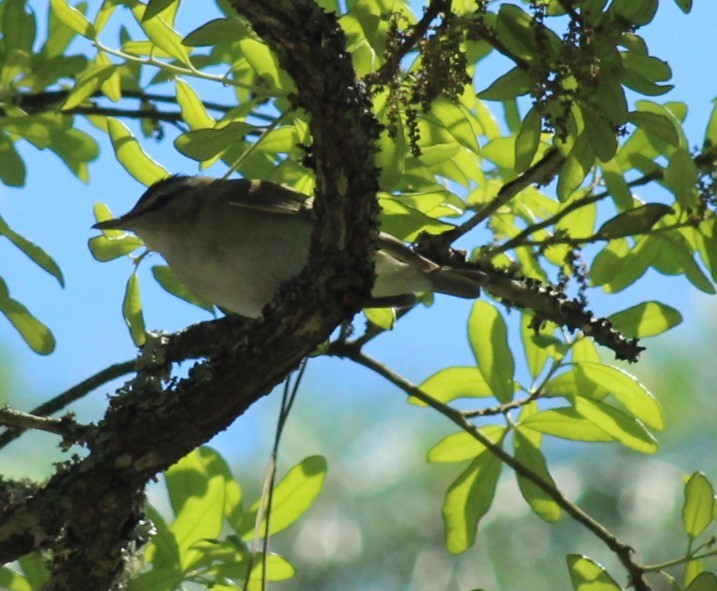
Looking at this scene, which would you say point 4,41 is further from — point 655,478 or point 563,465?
point 655,478

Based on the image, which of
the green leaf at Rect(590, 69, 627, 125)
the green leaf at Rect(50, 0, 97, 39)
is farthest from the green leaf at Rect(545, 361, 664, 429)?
the green leaf at Rect(50, 0, 97, 39)

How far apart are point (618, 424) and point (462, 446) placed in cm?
46

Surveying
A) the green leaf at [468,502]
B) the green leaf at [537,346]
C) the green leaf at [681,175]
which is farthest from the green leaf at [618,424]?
the green leaf at [681,175]

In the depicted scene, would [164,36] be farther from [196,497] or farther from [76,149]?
[196,497]

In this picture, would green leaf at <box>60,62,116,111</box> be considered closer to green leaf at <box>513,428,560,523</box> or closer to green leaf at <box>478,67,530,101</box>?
green leaf at <box>478,67,530,101</box>

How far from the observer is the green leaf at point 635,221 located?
290 centimetres

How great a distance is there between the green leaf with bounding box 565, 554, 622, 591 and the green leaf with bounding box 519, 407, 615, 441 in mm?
479

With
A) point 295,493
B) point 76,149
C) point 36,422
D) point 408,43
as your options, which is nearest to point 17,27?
point 76,149

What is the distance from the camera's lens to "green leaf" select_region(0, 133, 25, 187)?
323 cm

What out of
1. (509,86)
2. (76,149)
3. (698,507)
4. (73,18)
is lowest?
(698,507)

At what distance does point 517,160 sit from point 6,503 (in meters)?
1.46

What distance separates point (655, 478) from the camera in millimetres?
6406

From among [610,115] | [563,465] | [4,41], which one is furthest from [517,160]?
[563,465]

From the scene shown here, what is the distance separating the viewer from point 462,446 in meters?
3.04
